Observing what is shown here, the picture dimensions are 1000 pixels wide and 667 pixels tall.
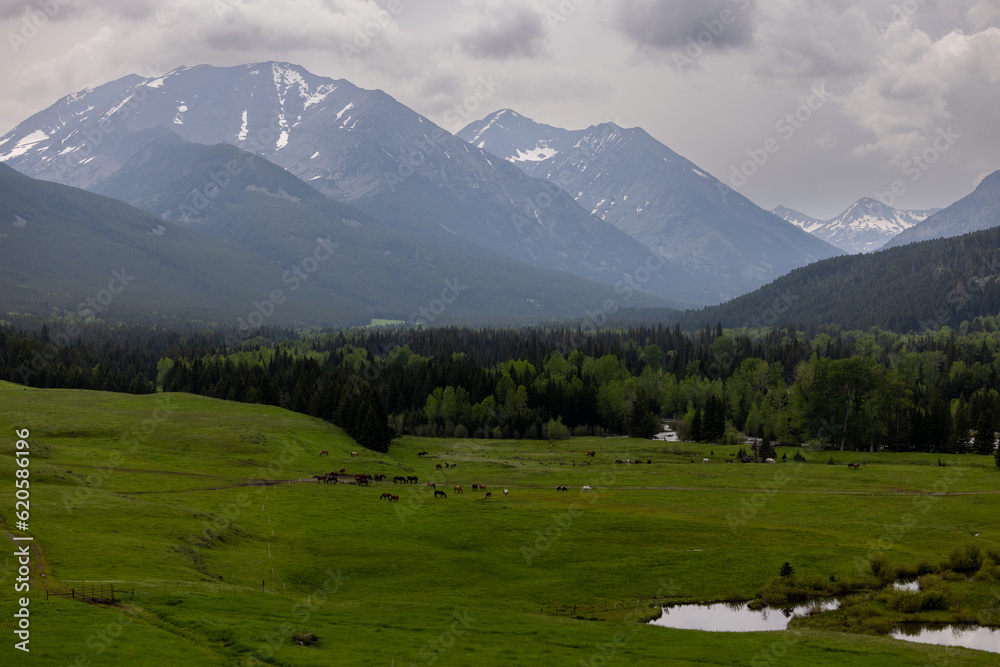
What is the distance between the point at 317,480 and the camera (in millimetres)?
102688

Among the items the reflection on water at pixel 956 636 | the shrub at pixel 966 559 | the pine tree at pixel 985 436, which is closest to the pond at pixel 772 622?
the reflection on water at pixel 956 636

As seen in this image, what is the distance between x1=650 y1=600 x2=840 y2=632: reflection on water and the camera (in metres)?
57.9

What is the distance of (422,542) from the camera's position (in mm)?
75938

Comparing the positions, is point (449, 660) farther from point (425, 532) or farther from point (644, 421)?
point (644, 421)

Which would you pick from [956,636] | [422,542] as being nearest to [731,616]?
[956,636]

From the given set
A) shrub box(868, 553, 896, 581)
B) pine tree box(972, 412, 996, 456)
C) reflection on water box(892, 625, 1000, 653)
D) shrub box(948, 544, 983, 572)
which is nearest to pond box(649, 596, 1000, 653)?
reflection on water box(892, 625, 1000, 653)

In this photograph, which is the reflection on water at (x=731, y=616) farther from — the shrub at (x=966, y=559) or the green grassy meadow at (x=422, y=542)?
the shrub at (x=966, y=559)

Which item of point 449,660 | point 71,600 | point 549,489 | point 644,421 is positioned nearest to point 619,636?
point 449,660

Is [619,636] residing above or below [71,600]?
below

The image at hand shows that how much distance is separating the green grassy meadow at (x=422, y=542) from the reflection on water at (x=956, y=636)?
3718mm

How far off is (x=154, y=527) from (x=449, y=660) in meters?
35.7

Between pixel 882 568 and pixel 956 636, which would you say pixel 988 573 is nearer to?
pixel 882 568

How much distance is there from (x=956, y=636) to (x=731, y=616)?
15.2 m

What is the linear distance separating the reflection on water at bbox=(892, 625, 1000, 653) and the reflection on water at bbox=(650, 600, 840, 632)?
6699mm
